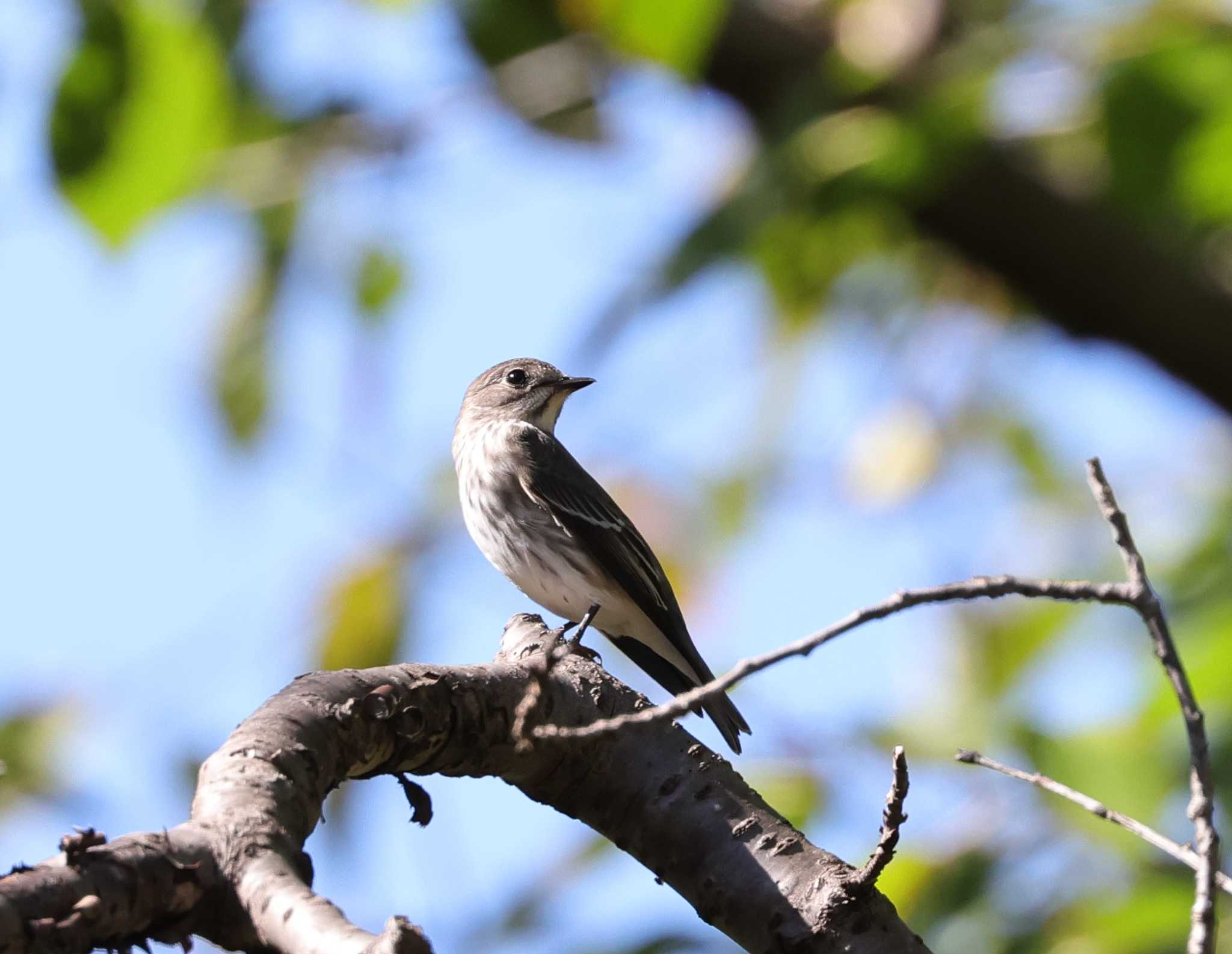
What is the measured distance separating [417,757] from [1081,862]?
2.51 m

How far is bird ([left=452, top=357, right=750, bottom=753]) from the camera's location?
207 inches

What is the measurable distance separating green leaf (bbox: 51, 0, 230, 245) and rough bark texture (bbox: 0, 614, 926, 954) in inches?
81.9

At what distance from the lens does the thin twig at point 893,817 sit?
84.7 inches

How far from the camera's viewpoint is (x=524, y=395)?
22.1 feet

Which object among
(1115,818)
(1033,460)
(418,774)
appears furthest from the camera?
(1033,460)

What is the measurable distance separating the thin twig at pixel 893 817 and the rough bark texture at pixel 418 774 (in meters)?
0.14

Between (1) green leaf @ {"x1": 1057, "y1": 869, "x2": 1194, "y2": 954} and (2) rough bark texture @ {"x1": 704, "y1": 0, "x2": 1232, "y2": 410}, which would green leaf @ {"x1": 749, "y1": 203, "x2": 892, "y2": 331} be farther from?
(1) green leaf @ {"x1": 1057, "y1": 869, "x2": 1194, "y2": 954}

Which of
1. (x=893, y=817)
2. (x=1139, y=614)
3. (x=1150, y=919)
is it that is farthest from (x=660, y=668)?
(x=1139, y=614)

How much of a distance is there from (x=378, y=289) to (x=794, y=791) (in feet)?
9.79

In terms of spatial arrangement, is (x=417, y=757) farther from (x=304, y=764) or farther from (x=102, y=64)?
(x=102, y=64)

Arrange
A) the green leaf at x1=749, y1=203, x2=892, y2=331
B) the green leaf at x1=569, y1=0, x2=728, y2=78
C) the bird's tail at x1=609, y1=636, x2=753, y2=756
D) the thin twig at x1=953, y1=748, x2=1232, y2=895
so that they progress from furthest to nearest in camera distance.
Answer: the green leaf at x1=749, y1=203, x2=892, y2=331
the bird's tail at x1=609, y1=636, x2=753, y2=756
the green leaf at x1=569, y1=0, x2=728, y2=78
the thin twig at x1=953, y1=748, x2=1232, y2=895

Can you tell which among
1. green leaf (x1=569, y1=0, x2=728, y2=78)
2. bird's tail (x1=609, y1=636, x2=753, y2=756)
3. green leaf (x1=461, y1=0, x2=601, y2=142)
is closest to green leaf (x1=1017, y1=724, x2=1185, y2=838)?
bird's tail (x1=609, y1=636, x2=753, y2=756)

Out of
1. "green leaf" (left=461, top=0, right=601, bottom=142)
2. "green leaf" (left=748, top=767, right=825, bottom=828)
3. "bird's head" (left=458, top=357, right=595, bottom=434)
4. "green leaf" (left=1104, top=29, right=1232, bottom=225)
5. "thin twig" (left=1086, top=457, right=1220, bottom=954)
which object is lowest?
"thin twig" (left=1086, top=457, right=1220, bottom=954)

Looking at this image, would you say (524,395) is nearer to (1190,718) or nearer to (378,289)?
(378,289)
